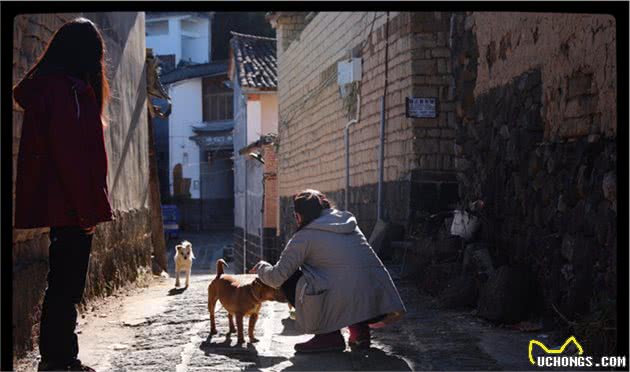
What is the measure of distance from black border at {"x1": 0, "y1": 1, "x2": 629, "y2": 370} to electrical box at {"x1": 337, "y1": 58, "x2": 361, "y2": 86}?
6790 millimetres

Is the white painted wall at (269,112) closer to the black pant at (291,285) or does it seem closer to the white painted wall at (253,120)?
the white painted wall at (253,120)

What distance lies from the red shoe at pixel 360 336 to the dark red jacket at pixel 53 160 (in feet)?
5.64

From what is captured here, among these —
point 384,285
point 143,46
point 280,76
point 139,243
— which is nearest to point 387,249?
point 139,243

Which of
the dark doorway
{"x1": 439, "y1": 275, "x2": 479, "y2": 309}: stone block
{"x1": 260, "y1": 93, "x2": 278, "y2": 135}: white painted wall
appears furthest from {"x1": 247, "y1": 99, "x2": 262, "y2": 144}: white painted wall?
{"x1": 439, "y1": 275, "x2": 479, "y2": 309}: stone block

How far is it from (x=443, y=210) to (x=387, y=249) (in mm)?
738

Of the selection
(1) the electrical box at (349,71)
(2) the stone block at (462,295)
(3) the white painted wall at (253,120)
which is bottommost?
(2) the stone block at (462,295)

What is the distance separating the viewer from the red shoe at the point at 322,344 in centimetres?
486

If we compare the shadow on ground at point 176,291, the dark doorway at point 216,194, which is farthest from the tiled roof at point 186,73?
the shadow on ground at point 176,291

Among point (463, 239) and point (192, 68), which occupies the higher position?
point (192, 68)

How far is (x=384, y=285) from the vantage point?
195 inches

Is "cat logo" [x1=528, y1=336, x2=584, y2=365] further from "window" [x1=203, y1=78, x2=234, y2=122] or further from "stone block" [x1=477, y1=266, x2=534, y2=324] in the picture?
"window" [x1=203, y1=78, x2=234, y2=122]

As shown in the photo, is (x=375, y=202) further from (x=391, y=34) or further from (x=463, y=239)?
(x=463, y=239)

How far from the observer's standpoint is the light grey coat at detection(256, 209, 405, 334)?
4.82 m

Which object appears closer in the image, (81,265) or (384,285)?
(81,265)
